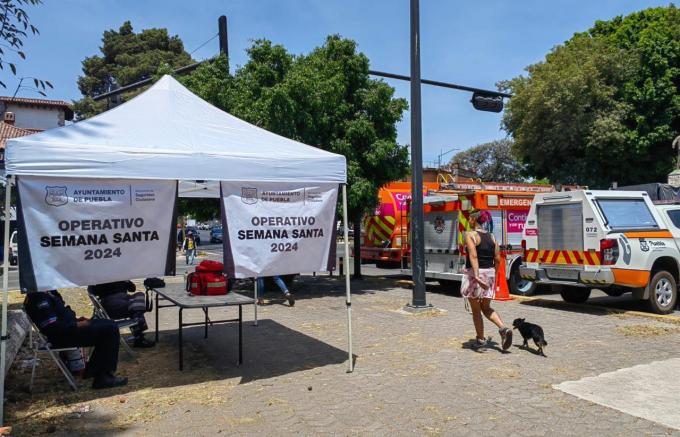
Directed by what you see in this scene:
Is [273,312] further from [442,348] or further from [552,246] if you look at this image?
[552,246]

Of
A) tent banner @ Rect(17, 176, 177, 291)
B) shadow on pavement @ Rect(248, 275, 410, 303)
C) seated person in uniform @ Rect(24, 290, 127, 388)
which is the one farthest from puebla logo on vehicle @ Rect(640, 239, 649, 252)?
seated person in uniform @ Rect(24, 290, 127, 388)

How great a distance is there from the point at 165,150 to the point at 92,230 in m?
1.07

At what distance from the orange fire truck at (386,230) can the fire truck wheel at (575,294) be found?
15.5ft

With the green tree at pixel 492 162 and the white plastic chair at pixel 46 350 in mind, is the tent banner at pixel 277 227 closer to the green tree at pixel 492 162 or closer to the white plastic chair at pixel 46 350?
the white plastic chair at pixel 46 350

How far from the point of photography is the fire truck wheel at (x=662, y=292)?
9.32 metres

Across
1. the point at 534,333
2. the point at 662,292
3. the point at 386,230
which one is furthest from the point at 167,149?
the point at 386,230

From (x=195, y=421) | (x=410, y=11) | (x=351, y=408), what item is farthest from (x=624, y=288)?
(x=195, y=421)

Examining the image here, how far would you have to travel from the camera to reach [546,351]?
688cm

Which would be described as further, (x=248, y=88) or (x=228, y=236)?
(x=248, y=88)

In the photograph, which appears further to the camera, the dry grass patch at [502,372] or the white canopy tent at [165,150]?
the dry grass patch at [502,372]

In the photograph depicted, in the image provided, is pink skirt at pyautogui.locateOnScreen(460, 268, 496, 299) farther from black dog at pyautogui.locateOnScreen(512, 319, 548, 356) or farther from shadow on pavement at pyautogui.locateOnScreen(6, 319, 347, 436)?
shadow on pavement at pyautogui.locateOnScreen(6, 319, 347, 436)

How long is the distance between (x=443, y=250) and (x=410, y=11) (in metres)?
5.51

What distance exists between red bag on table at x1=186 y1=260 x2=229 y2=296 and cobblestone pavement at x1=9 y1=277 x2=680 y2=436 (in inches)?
32.9

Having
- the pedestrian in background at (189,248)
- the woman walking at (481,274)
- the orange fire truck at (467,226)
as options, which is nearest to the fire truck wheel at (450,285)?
the orange fire truck at (467,226)
